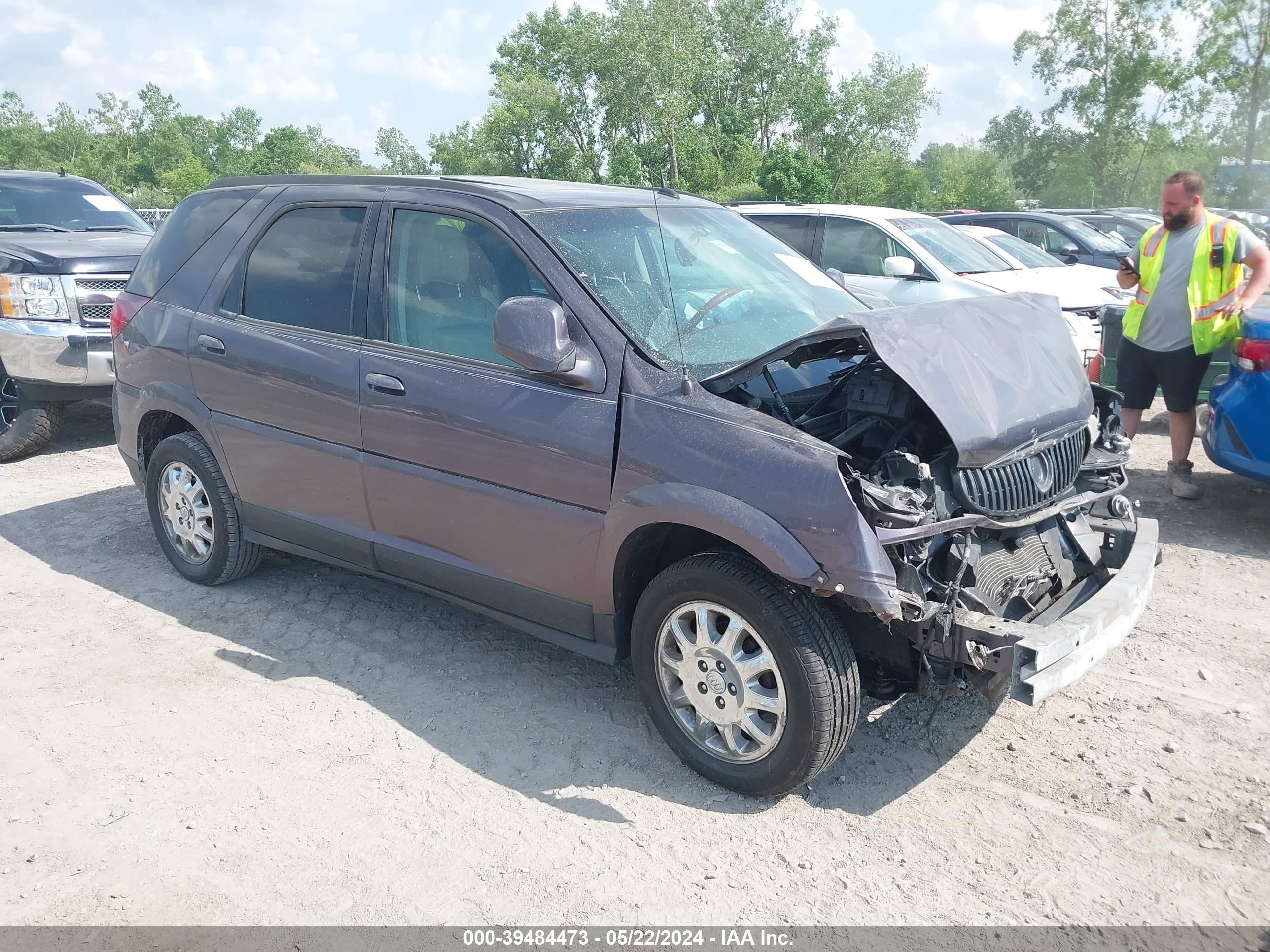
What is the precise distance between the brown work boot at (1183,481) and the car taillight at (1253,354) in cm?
97

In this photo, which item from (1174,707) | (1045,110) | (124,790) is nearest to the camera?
(124,790)

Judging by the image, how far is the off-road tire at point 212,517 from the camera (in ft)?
16.6

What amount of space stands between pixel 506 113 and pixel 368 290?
164 feet

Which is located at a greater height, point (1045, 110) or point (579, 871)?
point (1045, 110)

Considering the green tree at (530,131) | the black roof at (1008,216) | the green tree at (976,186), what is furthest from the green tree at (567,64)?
the black roof at (1008,216)

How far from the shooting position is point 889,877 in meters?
3.06

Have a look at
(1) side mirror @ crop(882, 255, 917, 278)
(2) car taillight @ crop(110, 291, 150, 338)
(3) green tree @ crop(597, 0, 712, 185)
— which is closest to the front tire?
(2) car taillight @ crop(110, 291, 150, 338)

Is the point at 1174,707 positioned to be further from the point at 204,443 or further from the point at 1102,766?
the point at 204,443

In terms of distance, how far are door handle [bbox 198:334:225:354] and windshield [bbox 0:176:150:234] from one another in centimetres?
550

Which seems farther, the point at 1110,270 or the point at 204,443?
the point at 1110,270

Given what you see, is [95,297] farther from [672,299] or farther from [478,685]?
[672,299]

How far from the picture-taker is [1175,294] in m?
6.46

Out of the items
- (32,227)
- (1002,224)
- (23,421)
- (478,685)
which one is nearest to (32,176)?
(32,227)

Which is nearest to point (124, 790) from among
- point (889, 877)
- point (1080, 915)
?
point (889, 877)
